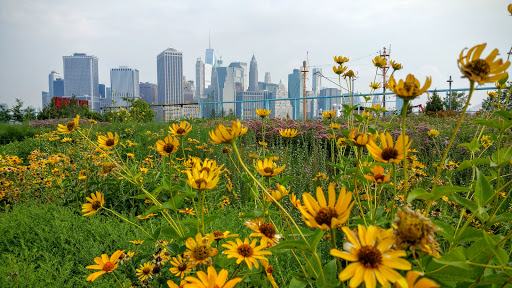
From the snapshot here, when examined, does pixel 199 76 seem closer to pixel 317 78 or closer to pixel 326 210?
pixel 317 78

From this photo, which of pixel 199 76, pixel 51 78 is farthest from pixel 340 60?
pixel 51 78

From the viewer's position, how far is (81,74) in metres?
107

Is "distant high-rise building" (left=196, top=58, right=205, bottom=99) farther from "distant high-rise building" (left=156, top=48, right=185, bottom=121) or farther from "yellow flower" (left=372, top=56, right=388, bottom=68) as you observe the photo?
"yellow flower" (left=372, top=56, right=388, bottom=68)

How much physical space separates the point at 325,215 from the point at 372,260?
0.30ft

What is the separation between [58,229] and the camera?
5.96ft

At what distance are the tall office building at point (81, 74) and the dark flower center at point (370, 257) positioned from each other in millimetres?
113133

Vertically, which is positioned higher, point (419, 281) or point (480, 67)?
point (480, 67)

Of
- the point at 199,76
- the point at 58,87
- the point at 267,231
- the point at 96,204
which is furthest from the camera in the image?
the point at 58,87

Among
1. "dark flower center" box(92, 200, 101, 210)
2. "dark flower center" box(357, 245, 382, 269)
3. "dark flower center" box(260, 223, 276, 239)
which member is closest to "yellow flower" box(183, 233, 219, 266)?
"dark flower center" box(260, 223, 276, 239)

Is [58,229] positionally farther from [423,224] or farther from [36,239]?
[423,224]

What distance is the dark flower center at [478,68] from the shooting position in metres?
0.50

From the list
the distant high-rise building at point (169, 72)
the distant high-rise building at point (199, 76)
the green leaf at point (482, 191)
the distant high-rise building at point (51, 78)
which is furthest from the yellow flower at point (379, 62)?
the distant high-rise building at point (51, 78)

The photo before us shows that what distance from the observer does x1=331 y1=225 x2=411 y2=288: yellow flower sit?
0.39 m

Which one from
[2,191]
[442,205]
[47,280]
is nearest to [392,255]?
[47,280]
